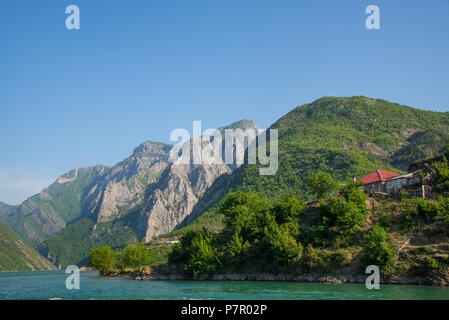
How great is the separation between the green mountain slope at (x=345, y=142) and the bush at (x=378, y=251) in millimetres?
59271

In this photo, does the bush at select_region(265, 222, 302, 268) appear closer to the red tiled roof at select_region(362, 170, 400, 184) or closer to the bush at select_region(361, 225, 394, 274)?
the bush at select_region(361, 225, 394, 274)

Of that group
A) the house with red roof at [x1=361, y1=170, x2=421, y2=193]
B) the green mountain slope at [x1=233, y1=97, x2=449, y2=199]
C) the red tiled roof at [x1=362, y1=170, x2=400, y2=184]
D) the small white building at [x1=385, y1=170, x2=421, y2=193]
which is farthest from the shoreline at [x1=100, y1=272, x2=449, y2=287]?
Answer: the green mountain slope at [x1=233, y1=97, x2=449, y2=199]

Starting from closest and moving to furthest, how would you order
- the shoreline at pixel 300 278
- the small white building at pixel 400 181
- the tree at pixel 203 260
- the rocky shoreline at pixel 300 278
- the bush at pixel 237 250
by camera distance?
1. the rocky shoreline at pixel 300 278
2. the shoreline at pixel 300 278
3. the small white building at pixel 400 181
4. the bush at pixel 237 250
5. the tree at pixel 203 260

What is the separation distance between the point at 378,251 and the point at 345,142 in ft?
338

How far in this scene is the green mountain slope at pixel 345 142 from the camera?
125 meters

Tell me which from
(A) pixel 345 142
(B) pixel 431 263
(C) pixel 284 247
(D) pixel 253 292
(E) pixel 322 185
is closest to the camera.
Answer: (D) pixel 253 292

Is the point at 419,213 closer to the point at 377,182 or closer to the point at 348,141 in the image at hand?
the point at 377,182

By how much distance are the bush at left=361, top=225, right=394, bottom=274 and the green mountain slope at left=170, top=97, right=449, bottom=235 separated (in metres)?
59.3

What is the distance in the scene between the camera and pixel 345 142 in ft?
477

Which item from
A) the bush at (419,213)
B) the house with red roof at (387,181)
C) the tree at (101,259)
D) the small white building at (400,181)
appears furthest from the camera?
the tree at (101,259)

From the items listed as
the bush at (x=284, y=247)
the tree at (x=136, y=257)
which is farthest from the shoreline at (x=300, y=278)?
the tree at (x=136, y=257)

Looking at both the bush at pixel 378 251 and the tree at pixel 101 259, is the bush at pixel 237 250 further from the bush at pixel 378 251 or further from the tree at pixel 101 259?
the tree at pixel 101 259

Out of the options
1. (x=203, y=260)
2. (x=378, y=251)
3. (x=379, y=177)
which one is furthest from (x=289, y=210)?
(x=378, y=251)
